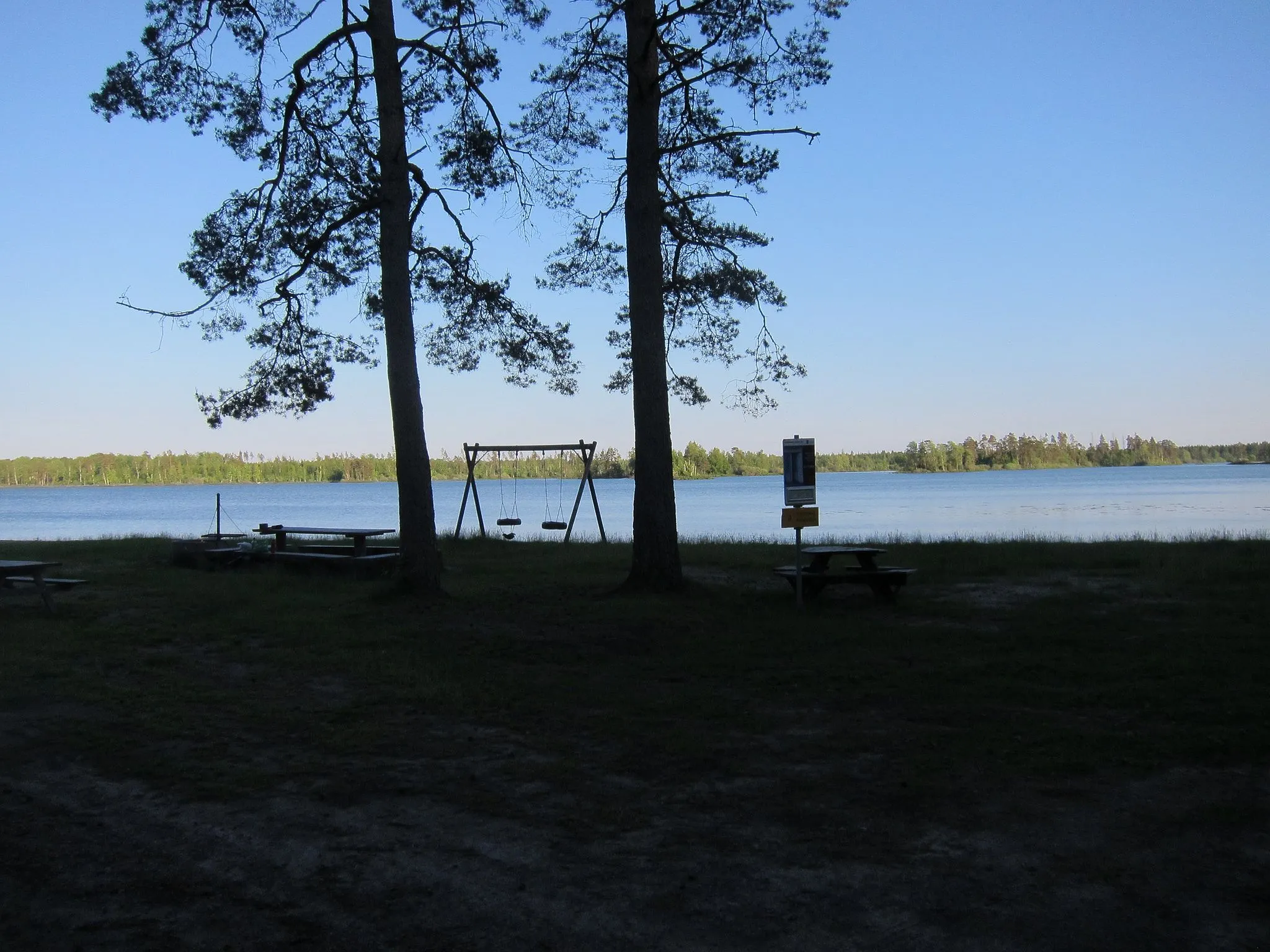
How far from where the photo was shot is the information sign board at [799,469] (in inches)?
399

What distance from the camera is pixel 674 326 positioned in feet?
43.3

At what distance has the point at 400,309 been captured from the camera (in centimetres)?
1111

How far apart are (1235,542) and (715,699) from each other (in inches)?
503

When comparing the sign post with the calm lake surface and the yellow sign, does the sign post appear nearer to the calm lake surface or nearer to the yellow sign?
the yellow sign

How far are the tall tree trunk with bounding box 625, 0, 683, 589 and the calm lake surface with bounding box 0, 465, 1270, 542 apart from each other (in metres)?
12.4

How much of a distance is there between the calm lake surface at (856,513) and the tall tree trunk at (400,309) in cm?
1289

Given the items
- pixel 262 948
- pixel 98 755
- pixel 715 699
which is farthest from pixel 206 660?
pixel 262 948

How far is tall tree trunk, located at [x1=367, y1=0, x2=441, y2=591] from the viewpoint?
11094mm

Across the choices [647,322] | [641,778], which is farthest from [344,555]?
[641,778]

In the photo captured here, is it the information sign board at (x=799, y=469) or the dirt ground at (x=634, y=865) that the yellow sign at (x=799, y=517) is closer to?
the information sign board at (x=799, y=469)

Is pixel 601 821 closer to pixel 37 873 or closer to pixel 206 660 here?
pixel 37 873

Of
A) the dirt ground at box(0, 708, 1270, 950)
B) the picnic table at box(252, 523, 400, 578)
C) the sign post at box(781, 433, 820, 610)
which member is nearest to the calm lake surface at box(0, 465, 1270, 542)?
the picnic table at box(252, 523, 400, 578)

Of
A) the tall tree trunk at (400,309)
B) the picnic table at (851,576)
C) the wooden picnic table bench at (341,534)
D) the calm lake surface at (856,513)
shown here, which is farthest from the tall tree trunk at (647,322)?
the calm lake surface at (856,513)

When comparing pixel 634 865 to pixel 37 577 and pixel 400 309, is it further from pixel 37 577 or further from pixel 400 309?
pixel 37 577
